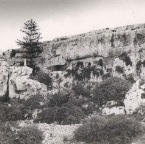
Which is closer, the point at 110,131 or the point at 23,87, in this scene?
the point at 110,131

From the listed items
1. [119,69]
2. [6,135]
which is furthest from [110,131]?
[119,69]

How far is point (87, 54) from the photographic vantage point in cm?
4209

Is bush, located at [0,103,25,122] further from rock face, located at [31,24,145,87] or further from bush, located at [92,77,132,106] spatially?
rock face, located at [31,24,145,87]

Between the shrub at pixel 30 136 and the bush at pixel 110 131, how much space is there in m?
2.42

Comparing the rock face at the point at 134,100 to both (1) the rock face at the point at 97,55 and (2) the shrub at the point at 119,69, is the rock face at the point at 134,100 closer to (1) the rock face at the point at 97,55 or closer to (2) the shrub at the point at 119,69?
(1) the rock face at the point at 97,55

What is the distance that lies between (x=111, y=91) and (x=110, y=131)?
31.1 feet

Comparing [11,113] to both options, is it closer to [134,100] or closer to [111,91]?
[111,91]

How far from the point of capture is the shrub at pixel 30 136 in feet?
81.5

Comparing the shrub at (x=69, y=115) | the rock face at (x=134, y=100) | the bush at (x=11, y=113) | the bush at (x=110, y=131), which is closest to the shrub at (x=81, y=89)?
the shrub at (x=69, y=115)

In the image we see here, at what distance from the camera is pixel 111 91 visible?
33.9 m

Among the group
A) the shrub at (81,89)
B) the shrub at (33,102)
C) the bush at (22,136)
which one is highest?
the shrub at (81,89)

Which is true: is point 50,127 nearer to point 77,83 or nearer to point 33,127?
point 33,127

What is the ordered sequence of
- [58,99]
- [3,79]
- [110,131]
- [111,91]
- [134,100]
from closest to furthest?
[110,131] → [134,100] → [111,91] → [58,99] → [3,79]

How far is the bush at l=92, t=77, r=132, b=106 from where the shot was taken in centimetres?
3341
